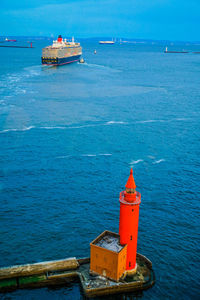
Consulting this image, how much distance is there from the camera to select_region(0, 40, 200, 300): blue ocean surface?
34469mm

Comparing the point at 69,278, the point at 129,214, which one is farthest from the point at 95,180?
the point at 129,214

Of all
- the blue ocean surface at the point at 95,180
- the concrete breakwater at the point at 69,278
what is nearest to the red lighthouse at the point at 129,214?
the concrete breakwater at the point at 69,278

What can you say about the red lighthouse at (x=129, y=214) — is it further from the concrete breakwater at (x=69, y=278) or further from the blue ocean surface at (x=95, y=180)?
the blue ocean surface at (x=95, y=180)

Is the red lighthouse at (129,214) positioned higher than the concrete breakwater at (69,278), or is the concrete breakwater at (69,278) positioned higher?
the red lighthouse at (129,214)

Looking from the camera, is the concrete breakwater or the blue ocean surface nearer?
the concrete breakwater

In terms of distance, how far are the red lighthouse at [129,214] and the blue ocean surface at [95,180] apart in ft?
16.0

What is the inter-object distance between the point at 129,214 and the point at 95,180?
23330mm

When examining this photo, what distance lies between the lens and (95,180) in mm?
50688

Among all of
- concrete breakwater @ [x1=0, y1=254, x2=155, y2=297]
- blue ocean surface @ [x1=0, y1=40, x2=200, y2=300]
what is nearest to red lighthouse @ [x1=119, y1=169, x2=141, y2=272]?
concrete breakwater @ [x1=0, y1=254, x2=155, y2=297]

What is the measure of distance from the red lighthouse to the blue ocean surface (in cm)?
487

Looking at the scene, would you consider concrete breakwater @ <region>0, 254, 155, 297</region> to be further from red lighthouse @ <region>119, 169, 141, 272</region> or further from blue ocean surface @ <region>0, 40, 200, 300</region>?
red lighthouse @ <region>119, 169, 141, 272</region>

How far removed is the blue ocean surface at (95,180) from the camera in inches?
1357

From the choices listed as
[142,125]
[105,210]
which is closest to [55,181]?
[105,210]

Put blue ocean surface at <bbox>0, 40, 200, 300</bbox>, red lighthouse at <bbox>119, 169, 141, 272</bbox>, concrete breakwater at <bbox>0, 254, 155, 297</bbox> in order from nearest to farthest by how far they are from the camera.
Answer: red lighthouse at <bbox>119, 169, 141, 272</bbox>, concrete breakwater at <bbox>0, 254, 155, 297</bbox>, blue ocean surface at <bbox>0, 40, 200, 300</bbox>
